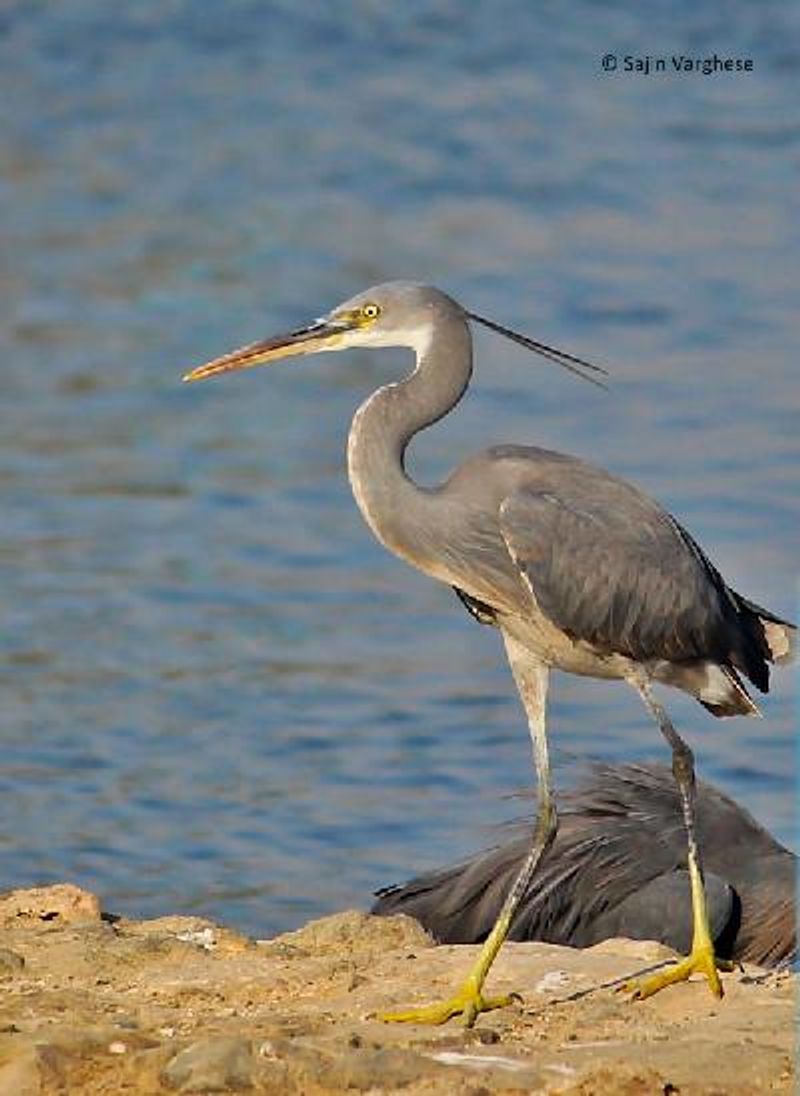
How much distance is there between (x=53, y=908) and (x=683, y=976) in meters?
1.79

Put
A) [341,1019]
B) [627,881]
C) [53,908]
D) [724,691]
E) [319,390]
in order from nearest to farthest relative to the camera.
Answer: [341,1019] → [724,691] → [53,908] → [627,881] → [319,390]

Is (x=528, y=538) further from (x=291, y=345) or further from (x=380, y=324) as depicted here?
(x=291, y=345)

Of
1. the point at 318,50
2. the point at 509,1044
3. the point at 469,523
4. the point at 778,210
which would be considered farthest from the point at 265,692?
the point at 318,50

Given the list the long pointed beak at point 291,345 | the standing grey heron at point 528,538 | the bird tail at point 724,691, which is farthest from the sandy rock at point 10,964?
the bird tail at point 724,691

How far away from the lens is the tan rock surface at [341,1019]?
5.93m

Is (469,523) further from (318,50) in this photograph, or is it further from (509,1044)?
(318,50)

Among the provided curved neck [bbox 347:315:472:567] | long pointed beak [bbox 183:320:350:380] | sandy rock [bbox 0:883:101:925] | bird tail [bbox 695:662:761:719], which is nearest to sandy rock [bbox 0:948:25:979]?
sandy rock [bbox 0:883:101:925]

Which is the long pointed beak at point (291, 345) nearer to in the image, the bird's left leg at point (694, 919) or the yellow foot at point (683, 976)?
the bird's left leg at point (694, 919)

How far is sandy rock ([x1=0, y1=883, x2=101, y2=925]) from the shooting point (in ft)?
26.1

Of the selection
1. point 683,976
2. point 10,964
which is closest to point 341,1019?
point 683,976

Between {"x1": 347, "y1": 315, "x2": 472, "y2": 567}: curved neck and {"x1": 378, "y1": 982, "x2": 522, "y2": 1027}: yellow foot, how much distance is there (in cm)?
109

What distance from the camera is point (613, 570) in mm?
7133

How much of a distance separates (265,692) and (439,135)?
748 centimetres

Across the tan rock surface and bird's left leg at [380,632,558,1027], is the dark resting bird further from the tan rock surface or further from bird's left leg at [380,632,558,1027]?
bird's left leg at [380,632,558,1027]
